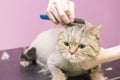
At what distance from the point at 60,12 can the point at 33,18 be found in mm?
824

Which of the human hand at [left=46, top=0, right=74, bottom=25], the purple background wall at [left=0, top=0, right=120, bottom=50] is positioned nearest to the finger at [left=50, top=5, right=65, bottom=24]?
the human hand at [left=46, top=0, right=74, bottom=25]

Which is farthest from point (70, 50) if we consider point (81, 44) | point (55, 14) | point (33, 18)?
point (33, 18)

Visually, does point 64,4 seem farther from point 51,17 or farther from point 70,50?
point 70,50

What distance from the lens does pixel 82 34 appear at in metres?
0.72

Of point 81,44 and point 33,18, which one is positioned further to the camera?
point 33,18

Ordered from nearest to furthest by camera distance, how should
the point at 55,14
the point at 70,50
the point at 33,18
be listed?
1. the point at 70,50
2. the point at 55,14
3. the point at 33,18

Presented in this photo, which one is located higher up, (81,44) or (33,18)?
(81,44)

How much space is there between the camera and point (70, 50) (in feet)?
2.30

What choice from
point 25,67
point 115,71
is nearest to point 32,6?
point 25,67

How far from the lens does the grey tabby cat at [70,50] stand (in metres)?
0.71

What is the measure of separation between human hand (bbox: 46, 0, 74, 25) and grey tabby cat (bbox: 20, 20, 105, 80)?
2cm

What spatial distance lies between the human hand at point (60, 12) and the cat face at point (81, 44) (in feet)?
0.19

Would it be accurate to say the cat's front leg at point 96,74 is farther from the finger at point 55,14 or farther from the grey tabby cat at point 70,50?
the finger at point 55,14

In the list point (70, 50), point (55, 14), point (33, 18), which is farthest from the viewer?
point (33, 18)
